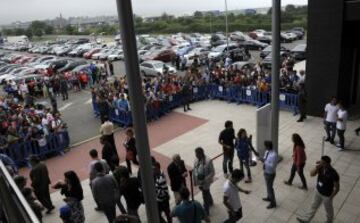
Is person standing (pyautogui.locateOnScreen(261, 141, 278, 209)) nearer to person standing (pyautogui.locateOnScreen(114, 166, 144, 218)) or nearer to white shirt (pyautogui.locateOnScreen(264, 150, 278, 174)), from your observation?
white shirt (pyautogui.locateOnScreen(264, 150, 278, 174))

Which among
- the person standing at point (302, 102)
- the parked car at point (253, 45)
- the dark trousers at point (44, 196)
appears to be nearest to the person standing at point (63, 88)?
the dark trousers at point (44, 196)

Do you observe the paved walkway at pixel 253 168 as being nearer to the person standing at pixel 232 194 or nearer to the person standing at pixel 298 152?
the person standing at pixel 298 152

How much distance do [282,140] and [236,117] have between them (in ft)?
11.8

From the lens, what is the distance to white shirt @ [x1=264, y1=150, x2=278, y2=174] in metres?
8.00

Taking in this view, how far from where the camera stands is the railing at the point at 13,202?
10.0 ft

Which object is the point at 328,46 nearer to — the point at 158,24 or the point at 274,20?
the point at 274,20

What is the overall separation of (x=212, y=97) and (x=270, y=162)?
11.5 m

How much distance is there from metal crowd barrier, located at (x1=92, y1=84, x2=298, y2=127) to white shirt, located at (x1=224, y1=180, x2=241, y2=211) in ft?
31.1

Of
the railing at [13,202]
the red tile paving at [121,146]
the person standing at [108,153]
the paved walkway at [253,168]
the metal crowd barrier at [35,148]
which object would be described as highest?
the railing at [13,202]

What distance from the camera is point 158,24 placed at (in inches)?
3260

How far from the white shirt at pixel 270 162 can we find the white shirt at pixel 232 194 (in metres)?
1.63

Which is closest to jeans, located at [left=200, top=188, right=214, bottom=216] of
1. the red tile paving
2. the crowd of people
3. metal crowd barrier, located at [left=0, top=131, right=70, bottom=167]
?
the crowd of people

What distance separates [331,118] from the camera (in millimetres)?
11531

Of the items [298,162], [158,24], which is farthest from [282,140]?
[158,24]
